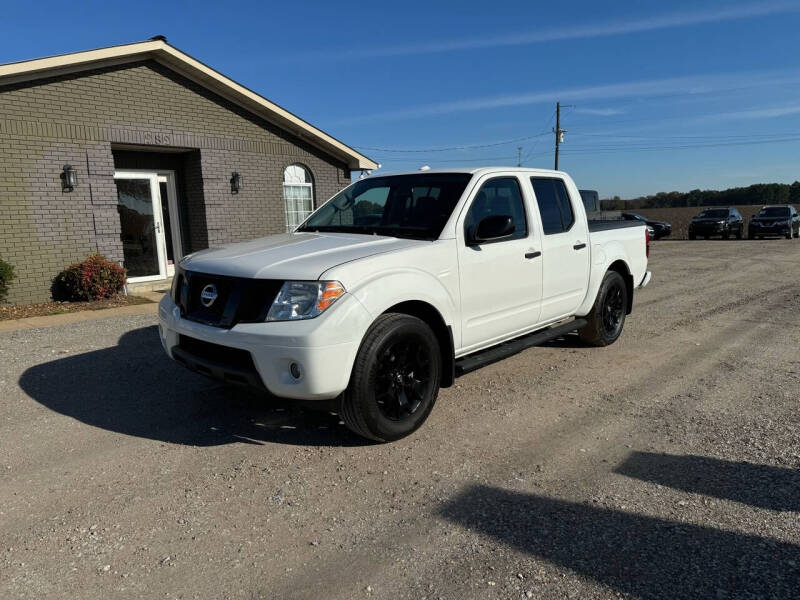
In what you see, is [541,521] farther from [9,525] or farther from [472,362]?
[9,525]

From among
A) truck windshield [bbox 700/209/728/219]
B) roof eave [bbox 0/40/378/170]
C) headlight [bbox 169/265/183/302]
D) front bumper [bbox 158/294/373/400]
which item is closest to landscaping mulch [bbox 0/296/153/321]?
roof eave [bbox 0/40/378/170]

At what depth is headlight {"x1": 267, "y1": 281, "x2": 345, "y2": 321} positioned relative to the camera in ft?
11.3

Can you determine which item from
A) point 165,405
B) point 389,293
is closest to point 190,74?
point 165,405

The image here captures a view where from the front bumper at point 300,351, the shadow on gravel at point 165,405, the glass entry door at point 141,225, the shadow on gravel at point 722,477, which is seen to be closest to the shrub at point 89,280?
the glass entry door at point 141,225

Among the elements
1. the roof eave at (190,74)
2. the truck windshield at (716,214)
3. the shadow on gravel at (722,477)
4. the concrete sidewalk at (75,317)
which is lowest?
the shadow on gravel at (722,477)

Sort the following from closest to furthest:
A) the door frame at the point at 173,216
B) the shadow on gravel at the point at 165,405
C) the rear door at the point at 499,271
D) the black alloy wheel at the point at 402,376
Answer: the black alloy wheel at the point at 402,376 < the shadow on gravel at the point at 165,405 < the rear door at the point at 499,271 < the door frame at the point at 173,216

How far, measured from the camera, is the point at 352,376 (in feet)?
11.7

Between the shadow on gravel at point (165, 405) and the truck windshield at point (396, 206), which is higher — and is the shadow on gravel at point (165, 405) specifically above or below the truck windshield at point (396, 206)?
below

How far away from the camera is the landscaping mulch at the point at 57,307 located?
9031 millimetres

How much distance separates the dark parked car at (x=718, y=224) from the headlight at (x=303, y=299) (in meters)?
30.6

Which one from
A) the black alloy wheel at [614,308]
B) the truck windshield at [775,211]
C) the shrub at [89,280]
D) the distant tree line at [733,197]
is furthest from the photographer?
the distant tree line at [733,197]

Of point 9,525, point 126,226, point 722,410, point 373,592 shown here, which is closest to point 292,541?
point 373,592

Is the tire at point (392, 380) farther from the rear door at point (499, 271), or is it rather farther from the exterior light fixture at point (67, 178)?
the exterior light fixture at point (67, 178)

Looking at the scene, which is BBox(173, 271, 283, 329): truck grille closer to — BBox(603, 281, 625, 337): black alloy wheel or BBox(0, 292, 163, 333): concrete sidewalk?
BBox(603, 281, 625, 337): black alloy wheel
